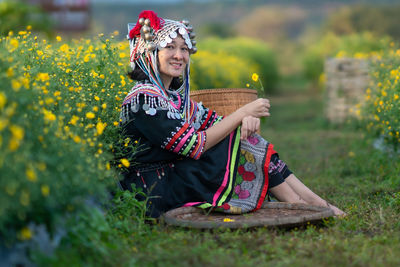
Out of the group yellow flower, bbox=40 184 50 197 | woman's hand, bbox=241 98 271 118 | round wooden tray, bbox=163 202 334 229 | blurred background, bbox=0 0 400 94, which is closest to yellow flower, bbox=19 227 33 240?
yellow flower, bbox=40 184 50 197

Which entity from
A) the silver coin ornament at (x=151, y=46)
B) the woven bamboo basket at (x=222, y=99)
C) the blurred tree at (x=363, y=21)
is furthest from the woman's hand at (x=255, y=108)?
the blurred tree at (x=363, y=21)

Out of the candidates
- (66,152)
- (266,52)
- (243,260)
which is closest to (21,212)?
(66,152)

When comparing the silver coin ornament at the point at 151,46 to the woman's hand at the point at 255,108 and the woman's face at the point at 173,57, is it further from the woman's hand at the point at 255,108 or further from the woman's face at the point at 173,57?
the woman's hand at the point at 255,108

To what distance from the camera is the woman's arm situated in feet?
10.9

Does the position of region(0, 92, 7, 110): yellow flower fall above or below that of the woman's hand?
above

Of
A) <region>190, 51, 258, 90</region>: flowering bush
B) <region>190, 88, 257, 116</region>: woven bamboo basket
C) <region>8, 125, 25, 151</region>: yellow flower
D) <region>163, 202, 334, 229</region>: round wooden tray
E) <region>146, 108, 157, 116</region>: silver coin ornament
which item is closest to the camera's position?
<region>8, 125, 25, 151</region>: yellow flower

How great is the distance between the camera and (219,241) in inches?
114

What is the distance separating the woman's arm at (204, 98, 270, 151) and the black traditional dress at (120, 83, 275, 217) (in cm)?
6

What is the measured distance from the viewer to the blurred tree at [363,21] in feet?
110

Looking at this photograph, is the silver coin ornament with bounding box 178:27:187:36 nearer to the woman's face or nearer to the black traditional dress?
the woman's face

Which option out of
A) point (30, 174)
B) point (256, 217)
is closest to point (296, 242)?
→ point (256, 217)

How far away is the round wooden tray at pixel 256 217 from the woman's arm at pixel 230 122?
0.41m

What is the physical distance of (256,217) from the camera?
3266 millimetres

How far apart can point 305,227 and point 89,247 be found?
52.8 inches
